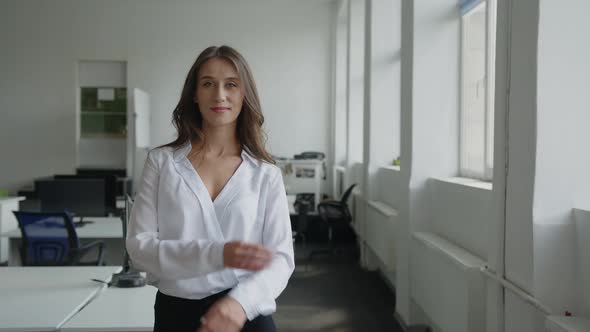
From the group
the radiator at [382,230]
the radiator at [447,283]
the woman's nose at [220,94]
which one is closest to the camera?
the woman's nose at [220,94]

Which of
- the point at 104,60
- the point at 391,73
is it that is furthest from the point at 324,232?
the point at 104,60

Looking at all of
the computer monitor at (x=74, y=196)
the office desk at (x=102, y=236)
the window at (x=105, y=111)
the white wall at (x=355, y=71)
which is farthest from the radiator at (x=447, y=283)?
the window at (x=105, y=111)

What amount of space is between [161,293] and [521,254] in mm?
1500

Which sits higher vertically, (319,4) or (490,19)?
(319,4)

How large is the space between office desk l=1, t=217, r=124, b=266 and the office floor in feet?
5.33

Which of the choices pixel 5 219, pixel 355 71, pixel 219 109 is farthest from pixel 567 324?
Answer: pixel 355 71

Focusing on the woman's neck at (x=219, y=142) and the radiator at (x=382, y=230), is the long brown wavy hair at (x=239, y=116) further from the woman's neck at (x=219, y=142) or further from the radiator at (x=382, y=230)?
the radiator at (x=382, y=230)

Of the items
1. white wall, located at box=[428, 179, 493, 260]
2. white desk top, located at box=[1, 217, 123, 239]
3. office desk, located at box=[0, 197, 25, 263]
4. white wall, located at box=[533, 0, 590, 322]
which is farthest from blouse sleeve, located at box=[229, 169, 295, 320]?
office desk, located at box=[0, 197, 25, 263]

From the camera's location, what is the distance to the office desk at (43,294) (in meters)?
2.07

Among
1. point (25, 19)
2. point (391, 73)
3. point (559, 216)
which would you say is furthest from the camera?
point (25, 19)

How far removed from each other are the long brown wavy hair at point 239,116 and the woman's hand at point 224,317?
1.46 feet

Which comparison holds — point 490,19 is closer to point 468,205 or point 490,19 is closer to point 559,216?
point 468,205

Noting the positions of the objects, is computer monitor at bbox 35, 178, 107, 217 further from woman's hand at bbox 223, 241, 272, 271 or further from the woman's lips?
woman's hand at bbox 223, 241, 272, 271

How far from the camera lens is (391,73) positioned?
590 centimetres
